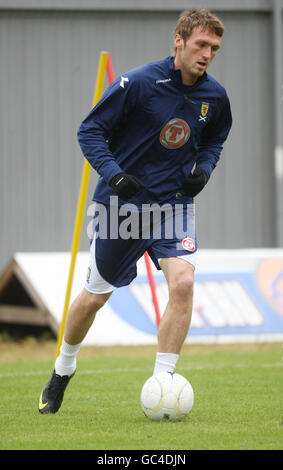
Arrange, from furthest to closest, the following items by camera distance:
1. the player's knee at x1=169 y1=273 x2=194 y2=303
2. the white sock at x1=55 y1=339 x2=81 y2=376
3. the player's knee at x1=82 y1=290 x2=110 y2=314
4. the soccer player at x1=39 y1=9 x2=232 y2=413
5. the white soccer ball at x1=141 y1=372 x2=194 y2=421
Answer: the white sock at x1=55 y1=339 x2=81 y2=376
the player's knee at x1=82 y1=290 x2=110 y2=314
the soccer player at x1=39 y1=9 x2=232 y2=413
the player's knee at x1=169 y1=273 x2=194 y2=303
the white soccer ball at x1=141 y1=372 x2=194 y2=421

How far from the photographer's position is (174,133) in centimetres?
491

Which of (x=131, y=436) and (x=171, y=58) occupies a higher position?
(x=171, y=58)

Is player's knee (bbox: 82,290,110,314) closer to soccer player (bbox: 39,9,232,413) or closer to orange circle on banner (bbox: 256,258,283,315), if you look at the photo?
soccer player (bbox: 39,9,232,413)

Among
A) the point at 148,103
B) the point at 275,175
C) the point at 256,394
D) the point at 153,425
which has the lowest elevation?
the point at 275,175

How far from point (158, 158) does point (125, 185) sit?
0.39 meters

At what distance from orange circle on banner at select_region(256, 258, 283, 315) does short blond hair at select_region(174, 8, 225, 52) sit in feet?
17.8

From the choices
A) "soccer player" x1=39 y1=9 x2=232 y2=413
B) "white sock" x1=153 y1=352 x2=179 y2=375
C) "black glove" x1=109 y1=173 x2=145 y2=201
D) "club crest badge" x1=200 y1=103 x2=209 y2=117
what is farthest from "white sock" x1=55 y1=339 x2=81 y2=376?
"club crest badge" x1=200 y1=103 x2=209 y2=117

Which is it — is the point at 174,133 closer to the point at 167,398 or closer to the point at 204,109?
the point at 204,109

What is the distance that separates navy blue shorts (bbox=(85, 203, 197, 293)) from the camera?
4.90 metres

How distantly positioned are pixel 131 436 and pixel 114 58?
29.4 ft

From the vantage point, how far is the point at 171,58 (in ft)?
16.4

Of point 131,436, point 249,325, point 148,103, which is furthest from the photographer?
point 249,325

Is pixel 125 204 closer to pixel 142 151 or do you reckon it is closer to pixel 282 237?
pixel 142 151

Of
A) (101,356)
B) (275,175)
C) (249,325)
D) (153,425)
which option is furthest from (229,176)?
(153,425)
